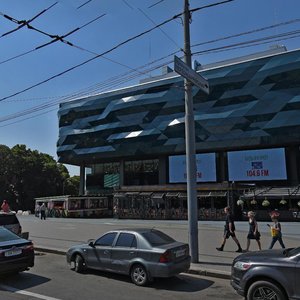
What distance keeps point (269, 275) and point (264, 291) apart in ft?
1.12

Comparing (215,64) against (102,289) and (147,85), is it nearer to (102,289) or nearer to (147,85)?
(147,85)

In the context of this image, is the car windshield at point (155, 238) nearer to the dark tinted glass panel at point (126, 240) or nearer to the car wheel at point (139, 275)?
the dark tinted glass panel at point (126, 240)

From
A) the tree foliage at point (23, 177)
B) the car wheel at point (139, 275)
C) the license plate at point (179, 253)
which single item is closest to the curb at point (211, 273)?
the license plate at point (179, 253)

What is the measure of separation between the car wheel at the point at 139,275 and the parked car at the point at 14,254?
2948 mm

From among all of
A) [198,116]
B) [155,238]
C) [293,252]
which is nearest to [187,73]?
[155,238]

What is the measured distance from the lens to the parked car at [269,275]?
22.5 ft

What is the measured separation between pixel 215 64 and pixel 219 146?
1282 centimetres

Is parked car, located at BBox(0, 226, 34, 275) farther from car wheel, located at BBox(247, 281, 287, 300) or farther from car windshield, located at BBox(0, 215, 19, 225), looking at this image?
car wheel, located at BBox(247, 281, 287, 300)

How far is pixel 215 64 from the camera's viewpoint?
55.7 metres

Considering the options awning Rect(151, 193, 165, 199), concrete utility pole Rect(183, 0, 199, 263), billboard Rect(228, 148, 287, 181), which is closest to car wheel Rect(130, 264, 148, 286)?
concrete utility pole Rect(183, 0, 199, 263)

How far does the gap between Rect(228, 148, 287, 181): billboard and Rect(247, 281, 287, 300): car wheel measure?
43.5m

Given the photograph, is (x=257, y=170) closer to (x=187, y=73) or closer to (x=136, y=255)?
(x=187, y=73)

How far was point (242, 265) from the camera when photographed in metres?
7.62

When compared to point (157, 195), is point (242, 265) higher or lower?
lower
